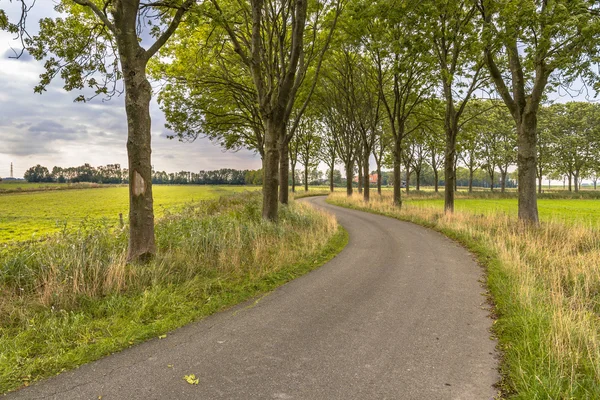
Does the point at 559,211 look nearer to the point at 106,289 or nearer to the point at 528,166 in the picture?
the point at 528,166

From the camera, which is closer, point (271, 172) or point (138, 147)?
point (138, 147)

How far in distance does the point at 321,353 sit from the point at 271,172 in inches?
348

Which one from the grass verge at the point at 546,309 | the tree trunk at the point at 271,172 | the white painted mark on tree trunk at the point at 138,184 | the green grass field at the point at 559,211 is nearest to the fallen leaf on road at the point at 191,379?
the grass verge at the point at 546,309

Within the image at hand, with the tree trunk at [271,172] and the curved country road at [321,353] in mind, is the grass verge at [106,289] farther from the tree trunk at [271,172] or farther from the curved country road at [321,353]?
the tree trunk at [271,172]

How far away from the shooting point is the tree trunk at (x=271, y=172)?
11844mm

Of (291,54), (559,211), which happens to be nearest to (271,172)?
(291,54)

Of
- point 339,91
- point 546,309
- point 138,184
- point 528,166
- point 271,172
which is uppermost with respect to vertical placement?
point 339,91

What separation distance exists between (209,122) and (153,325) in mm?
16792

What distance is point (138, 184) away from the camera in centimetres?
641

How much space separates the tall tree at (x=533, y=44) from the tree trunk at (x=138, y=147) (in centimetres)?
947

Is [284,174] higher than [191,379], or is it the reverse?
[284,174]

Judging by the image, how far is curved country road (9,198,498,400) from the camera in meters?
3.12

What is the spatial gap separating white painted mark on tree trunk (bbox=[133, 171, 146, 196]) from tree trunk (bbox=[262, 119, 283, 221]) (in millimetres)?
5753

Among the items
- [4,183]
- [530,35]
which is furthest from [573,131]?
[4,183]
